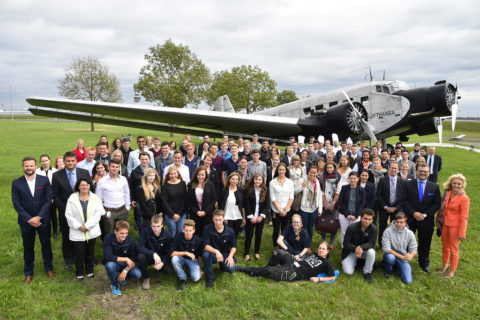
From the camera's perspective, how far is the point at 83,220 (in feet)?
13.8

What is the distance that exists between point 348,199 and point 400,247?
113cm

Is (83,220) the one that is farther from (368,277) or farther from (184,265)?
(368,277)

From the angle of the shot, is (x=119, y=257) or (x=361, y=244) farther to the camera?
(x=361, y=244)

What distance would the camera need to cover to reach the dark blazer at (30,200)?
4.05 meters

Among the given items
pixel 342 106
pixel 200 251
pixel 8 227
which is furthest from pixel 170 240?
pixel 342 106

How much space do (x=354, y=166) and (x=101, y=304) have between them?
6036mm

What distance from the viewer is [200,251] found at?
4484 mm

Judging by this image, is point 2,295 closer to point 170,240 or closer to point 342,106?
point 170,240

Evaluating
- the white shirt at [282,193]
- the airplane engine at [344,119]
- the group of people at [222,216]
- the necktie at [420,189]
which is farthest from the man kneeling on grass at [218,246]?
the airplane engine at [344,119]

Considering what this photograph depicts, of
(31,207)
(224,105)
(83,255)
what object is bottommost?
(83,255)

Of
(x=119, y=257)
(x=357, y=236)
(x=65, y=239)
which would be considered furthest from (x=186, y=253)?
(x=357, y=236)

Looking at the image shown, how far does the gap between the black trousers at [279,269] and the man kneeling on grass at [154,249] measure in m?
1.27

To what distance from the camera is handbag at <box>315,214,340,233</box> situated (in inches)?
209

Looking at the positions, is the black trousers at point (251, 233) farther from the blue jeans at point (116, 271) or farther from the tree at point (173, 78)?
the tree at point (173, 78)
